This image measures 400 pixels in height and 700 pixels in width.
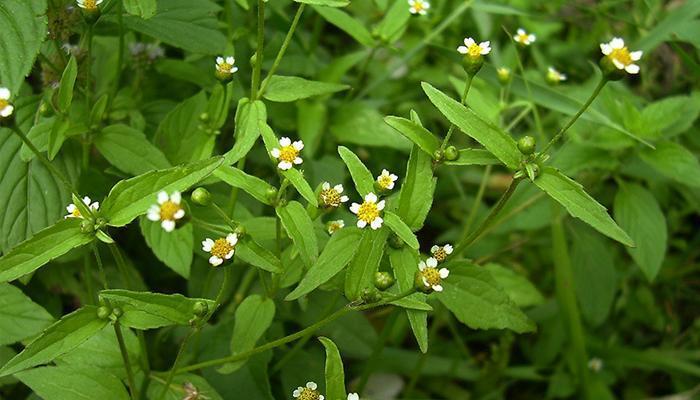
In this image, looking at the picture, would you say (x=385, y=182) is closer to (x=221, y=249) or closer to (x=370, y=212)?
(x=370, y=212)

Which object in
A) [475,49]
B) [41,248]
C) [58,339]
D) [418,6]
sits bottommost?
[58,339]

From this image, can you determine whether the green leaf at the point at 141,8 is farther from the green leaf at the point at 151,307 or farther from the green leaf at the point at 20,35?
the green leaf at the point at 151,307

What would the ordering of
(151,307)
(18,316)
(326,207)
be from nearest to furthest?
(151,307) → (326,207) → (18,316)

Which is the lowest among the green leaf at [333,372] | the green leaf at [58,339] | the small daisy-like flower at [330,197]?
the green leaf at [333,372]

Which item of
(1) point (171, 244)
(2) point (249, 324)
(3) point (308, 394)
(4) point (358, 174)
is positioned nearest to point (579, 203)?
(4) point (358, 174)

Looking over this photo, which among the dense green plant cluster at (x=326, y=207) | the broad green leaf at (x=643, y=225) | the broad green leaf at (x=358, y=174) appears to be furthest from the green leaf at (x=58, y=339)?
the broad green leaf at (x=643, y=225)

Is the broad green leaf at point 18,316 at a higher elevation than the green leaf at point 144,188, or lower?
lower

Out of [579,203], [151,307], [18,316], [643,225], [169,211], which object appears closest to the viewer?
[169,211]
